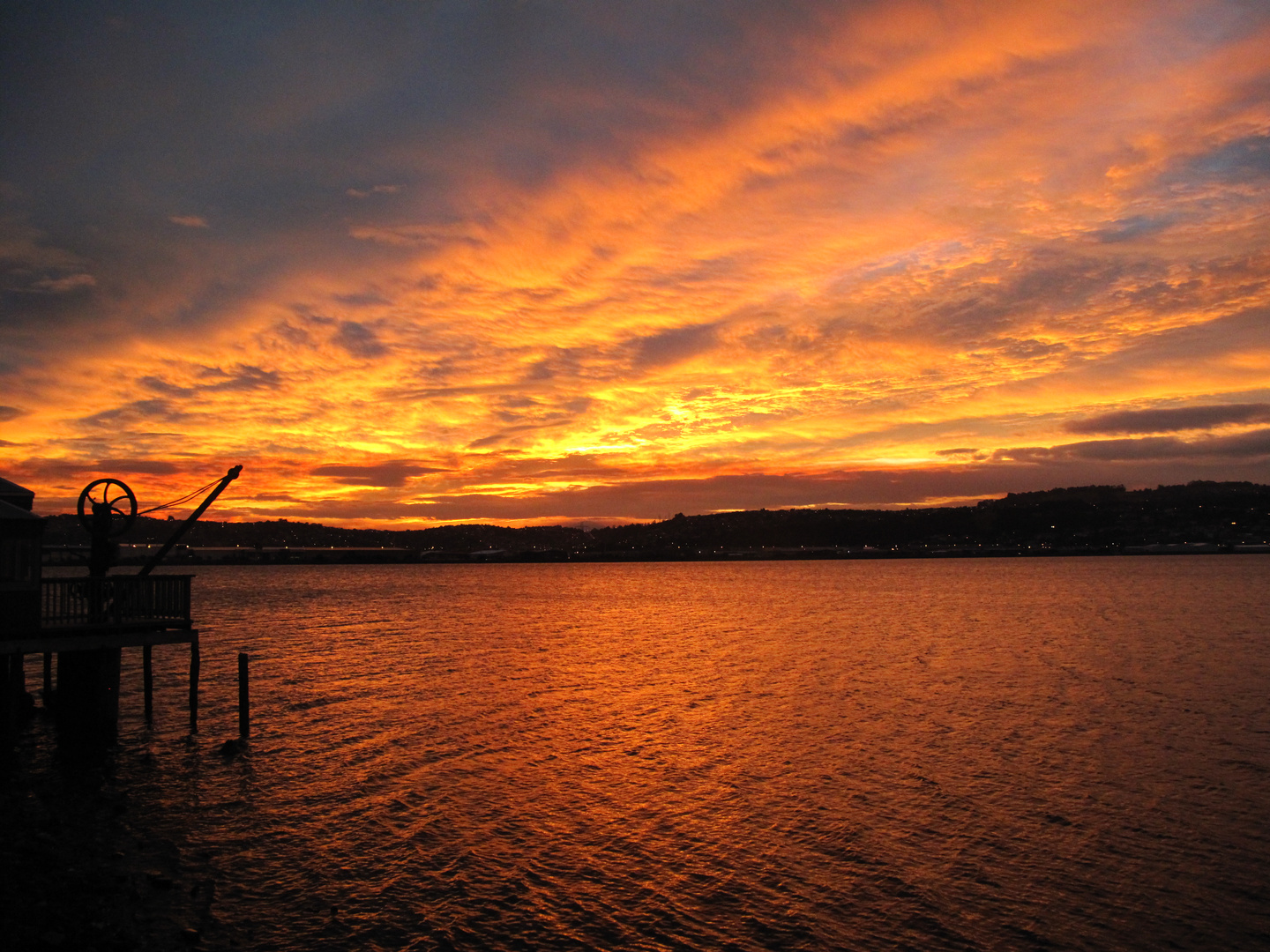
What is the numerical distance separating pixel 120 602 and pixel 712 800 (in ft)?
60.9

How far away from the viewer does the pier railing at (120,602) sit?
2480cm

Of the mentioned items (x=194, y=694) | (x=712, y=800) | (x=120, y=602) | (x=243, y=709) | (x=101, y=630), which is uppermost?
(x=120, y=602)

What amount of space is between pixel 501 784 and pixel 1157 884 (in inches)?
605

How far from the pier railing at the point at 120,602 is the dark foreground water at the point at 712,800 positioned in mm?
3911

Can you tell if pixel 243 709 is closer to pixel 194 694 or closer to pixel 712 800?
pixel 194 694

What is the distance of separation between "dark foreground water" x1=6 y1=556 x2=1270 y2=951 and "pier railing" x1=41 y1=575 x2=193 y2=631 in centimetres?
391

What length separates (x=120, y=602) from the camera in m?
25.5

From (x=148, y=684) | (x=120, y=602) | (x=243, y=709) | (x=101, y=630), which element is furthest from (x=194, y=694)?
(x=101, y=630)

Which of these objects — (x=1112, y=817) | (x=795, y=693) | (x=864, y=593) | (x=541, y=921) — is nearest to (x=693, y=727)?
(x=795, y=693)

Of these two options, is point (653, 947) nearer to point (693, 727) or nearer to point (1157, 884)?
point (1157, 884)

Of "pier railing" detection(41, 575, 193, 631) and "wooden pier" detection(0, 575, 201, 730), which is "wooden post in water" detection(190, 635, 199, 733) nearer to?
"wooden pier" detection(0, 575, 201, 730)

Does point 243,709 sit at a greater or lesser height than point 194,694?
lesser

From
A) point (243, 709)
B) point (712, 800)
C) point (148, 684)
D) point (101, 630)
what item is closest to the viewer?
point (712, 800)

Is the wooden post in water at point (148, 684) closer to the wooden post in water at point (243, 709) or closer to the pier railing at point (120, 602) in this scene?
the pier railing at point (120, 602)
